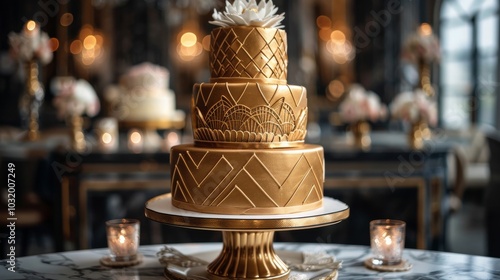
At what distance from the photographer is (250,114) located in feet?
6.26

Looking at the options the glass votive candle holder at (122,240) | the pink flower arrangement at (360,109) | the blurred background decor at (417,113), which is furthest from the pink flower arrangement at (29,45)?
the glass votive candle holder at (122,240)

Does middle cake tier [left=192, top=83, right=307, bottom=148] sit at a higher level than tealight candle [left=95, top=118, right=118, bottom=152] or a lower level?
higher

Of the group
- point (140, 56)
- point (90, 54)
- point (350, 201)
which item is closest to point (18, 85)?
point (90, 54)

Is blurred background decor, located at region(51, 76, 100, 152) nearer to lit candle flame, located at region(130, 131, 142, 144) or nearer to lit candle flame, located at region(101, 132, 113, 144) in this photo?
lit candle flame, located at region(101, 132, 113, 144)

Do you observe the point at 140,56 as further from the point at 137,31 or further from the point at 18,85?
the point at 18,85

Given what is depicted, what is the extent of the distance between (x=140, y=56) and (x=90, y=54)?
0.71 m

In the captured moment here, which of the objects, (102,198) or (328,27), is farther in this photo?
(328,27)

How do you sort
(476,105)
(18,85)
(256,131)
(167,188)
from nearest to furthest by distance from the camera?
(256,131), (167,188), (476,105), (18,85)

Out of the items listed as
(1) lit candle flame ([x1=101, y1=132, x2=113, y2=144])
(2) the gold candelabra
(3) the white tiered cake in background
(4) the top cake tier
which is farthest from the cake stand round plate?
(3) the white tiered cake in background

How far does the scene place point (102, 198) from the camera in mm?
4633

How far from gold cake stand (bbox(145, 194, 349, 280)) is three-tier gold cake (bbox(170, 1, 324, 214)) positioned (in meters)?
0.05

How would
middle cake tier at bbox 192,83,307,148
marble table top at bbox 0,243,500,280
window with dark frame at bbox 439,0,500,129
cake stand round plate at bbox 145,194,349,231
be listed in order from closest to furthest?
cake stand round plate at bbox 145,194,349,231 → middle cake tier at bbox 192,83,307,148 → marble table top at bbox 0,243,500,280 → window with dark frame at bbox 439,0,500,129

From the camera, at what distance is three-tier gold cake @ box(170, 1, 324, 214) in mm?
1851

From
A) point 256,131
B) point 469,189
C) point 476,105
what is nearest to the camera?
point 256,131
